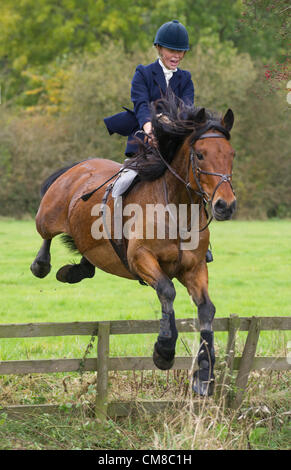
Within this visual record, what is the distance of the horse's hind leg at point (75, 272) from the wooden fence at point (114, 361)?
4.10ft

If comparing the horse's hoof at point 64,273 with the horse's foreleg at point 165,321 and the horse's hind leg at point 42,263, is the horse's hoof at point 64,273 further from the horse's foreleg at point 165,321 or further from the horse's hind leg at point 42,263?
the horse's foreleg at point 165,321

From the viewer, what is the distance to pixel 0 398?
631cm

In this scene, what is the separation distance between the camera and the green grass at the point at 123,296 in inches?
326

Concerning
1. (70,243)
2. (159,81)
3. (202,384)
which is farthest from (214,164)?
(70,243)

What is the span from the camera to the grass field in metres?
5.40

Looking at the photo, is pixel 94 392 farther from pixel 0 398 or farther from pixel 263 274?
pixel 263 274

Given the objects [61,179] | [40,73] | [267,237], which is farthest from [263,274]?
[40,73]

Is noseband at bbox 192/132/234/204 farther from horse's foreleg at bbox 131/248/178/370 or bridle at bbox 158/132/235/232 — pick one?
horse's foreleg at bbox 131/248/178/370

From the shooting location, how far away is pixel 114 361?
6.11m

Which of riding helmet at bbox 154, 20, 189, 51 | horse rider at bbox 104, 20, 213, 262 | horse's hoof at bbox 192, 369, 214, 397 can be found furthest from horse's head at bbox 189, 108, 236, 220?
horse's hoof at bbox 192, 369, 214, 397

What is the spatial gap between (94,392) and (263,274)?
9.83 metres

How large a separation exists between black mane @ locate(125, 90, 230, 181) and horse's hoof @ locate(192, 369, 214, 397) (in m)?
1.67

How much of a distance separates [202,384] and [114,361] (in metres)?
1.14

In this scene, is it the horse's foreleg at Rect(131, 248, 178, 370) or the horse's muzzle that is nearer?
the horse's muzzle
